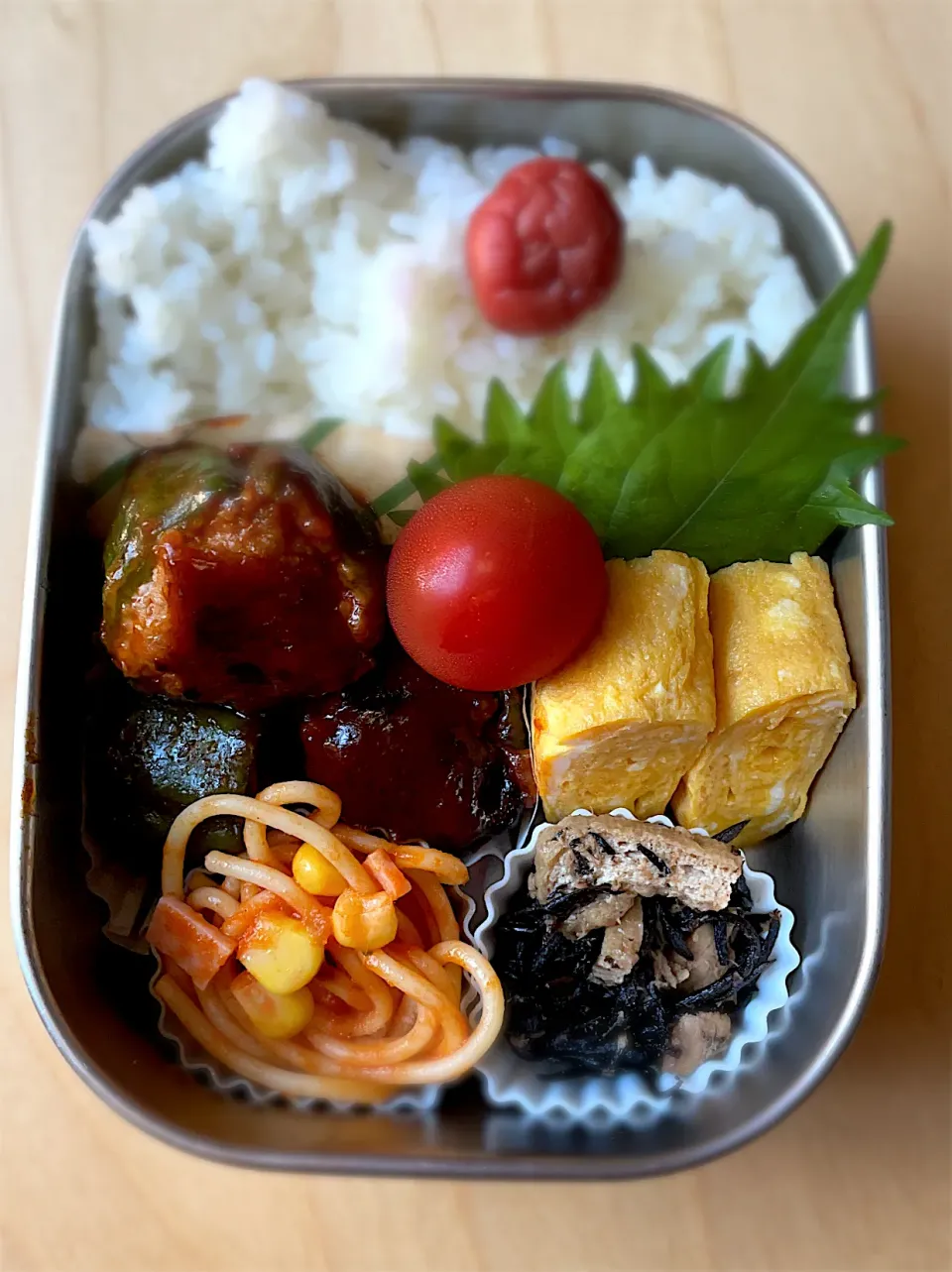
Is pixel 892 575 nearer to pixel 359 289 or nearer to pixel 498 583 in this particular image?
pixel 498 583

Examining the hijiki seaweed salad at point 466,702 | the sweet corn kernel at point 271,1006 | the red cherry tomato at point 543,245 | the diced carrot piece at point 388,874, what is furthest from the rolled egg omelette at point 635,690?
the red cherry tomato at point 543,245

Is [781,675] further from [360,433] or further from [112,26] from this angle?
[112,26]

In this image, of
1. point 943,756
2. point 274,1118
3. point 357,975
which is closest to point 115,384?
point 357,975

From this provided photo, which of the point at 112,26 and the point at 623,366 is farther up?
the point at 112,26

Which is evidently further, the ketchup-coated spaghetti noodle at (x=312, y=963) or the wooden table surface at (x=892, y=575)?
the wooden table surface at (x=892, y=575)

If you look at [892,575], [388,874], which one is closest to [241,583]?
[388,874]

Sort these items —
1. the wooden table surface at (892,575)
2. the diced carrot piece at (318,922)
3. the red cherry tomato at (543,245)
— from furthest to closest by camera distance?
the red cherry tomato at (543,245) → the wooden table surface at (892,575) → the diced carrot piece at (318,922)

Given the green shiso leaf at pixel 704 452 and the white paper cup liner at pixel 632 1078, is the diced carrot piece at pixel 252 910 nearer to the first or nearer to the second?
the white paper cup liner at pixel 632 1078
